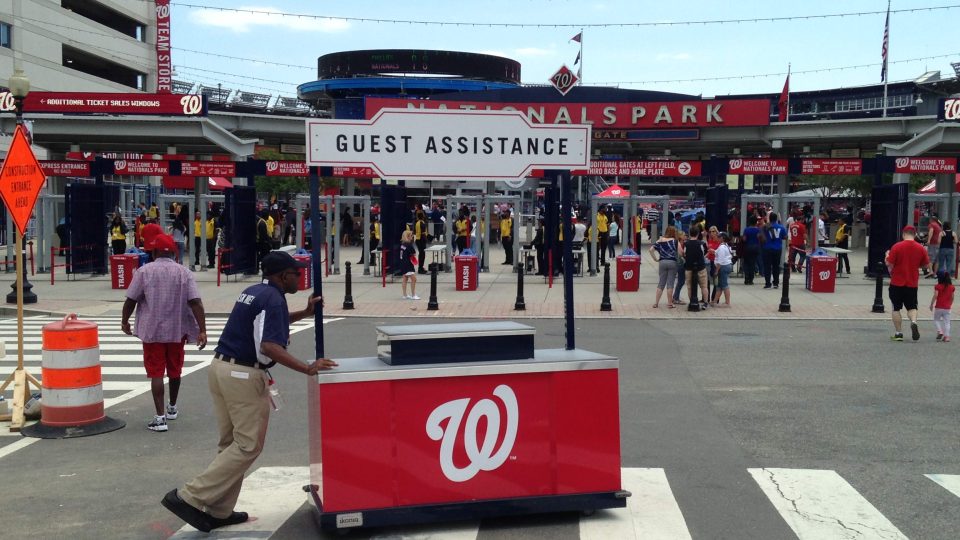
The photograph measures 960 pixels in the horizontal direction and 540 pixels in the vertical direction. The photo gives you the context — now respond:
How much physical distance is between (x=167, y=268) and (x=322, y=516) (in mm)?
4034

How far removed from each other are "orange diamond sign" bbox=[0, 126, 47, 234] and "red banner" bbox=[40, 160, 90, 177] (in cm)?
1825

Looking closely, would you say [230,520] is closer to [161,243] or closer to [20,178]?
[161,243]

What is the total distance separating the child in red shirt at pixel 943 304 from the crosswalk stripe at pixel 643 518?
30.5ft

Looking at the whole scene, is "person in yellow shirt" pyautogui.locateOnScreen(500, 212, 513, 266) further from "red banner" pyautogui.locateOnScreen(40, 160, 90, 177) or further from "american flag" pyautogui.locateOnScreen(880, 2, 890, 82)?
"american flag" pyautogui.locateOnScreen(880, 2, 890, 82)

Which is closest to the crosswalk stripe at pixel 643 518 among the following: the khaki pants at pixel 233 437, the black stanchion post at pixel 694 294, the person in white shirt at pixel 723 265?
the khaki pants at pixel 233 437

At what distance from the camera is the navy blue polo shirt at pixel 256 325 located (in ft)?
19.9

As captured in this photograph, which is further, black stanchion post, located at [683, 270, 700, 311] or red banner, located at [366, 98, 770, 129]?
red banner, located at [366, 98, 770, 129]

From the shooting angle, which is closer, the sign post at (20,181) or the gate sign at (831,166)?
the sign post at (20,181)

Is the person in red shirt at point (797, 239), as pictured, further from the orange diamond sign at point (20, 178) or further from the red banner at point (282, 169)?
the orange diamond sign at point (20, 178)

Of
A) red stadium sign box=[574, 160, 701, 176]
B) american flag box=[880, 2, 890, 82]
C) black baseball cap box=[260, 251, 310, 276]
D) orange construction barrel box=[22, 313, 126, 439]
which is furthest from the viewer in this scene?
american flag box=[880, 2, 890, 82]

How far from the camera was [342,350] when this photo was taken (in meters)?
14.3

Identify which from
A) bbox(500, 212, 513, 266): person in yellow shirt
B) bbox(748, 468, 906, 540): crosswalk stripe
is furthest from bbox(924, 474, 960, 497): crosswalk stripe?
bbox(500, 212, 513, 266): person in yellow shirt

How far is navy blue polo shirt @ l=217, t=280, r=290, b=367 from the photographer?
19.9 ft

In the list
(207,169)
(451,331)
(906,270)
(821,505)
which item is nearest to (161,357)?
(451,331)
